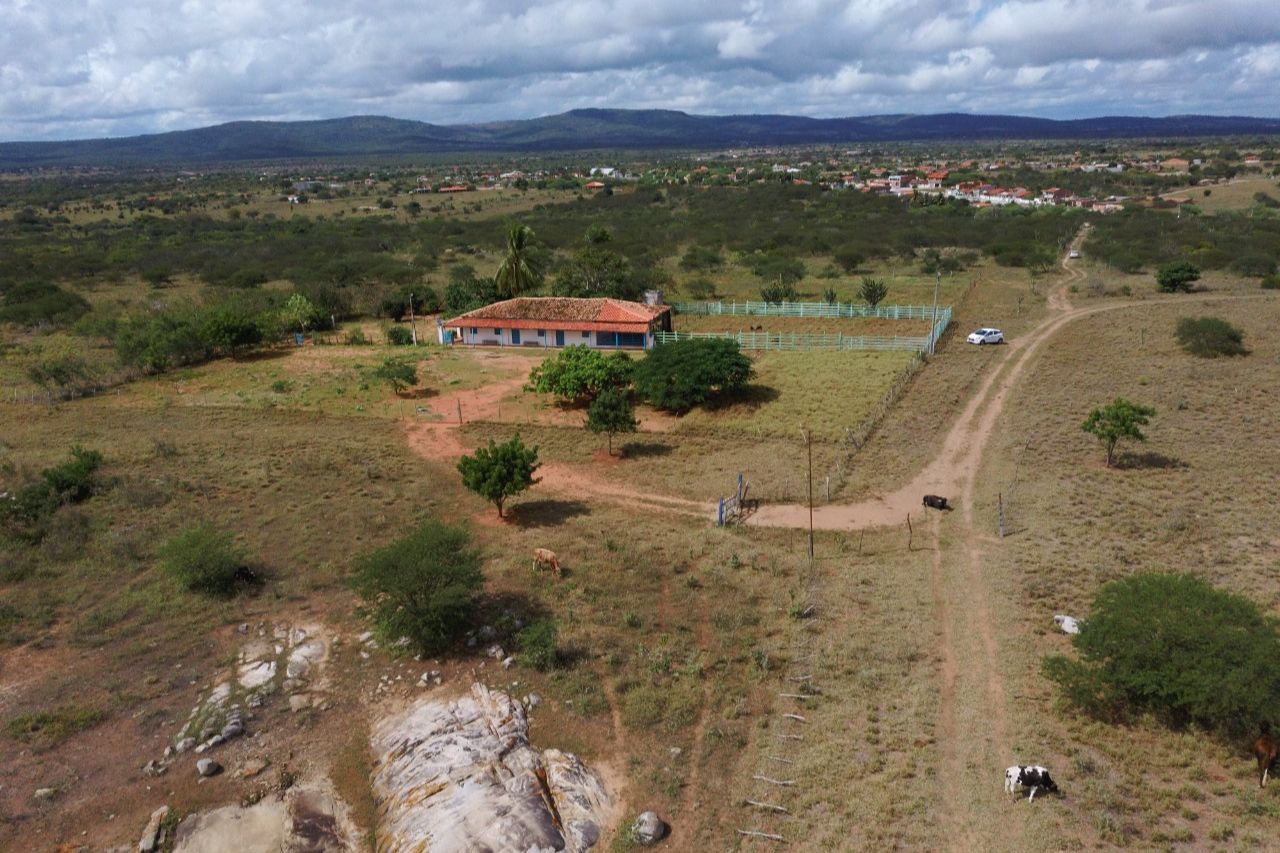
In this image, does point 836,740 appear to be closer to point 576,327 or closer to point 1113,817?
point 1113,817

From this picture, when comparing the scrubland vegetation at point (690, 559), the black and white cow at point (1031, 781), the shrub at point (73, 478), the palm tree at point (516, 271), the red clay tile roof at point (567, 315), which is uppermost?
the palm tree at point (516, 271)

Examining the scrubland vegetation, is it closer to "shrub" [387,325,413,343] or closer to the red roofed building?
"shrub" [387,325,413,343]

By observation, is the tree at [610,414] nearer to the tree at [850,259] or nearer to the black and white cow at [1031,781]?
the black and white cow at [1031,781]

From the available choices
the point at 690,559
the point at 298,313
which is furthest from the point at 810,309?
the point at 690,559

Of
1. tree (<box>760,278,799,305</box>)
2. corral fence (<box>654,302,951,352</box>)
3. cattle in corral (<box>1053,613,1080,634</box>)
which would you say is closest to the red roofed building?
corral fence (<box>654,302,951,352</box>)

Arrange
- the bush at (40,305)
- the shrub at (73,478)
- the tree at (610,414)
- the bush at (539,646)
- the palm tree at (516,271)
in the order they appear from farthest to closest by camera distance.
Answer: the bush at (40,305), the palm tree at (516,271), the tree at (610,414), the shrub at (73,478), the bush at (539,646)

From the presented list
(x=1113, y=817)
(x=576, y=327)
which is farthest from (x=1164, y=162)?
(x=1113, y=817)

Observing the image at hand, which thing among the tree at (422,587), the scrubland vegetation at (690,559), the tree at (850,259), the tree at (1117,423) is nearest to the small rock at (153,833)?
the scrubland vegetation at (690,559)

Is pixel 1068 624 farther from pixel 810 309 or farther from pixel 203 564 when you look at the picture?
pixel 810 309
